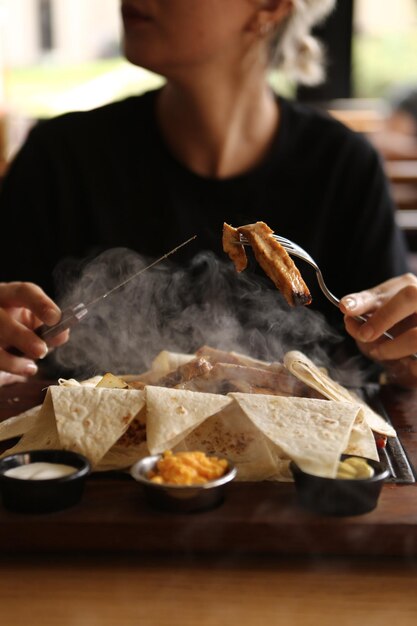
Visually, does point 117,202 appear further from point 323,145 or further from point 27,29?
point 27,29

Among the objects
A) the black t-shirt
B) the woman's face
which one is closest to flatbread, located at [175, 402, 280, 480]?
the black t-shirt

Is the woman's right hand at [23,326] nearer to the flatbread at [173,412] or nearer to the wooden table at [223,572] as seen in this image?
the flatbread at [173,412]

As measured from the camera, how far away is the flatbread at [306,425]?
1.54 metres

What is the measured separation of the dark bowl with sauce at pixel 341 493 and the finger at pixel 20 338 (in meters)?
0.86

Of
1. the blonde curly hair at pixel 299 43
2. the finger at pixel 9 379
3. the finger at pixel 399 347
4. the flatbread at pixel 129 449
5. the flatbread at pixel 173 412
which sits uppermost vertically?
the blonde curly hair at pixel 299 43

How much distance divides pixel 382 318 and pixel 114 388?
0.72 m

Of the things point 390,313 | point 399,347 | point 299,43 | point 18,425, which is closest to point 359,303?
point 390,313

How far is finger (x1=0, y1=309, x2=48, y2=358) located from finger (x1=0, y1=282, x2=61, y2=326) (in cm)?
4

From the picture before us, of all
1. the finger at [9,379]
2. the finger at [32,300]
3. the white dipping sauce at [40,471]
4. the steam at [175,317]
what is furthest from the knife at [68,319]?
the white dipping sauce at [40,471]

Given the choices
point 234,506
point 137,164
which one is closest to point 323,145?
point 137,164

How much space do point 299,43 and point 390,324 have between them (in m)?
1.49

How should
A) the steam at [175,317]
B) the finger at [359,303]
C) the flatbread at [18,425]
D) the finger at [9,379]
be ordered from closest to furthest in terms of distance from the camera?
the flatbread at [18,425]
the finger at [359,303]
the finger at [9,379]
the steam at [175,317]

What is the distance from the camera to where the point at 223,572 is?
1.44 metres

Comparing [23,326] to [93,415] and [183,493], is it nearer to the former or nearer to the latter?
[93,415]
